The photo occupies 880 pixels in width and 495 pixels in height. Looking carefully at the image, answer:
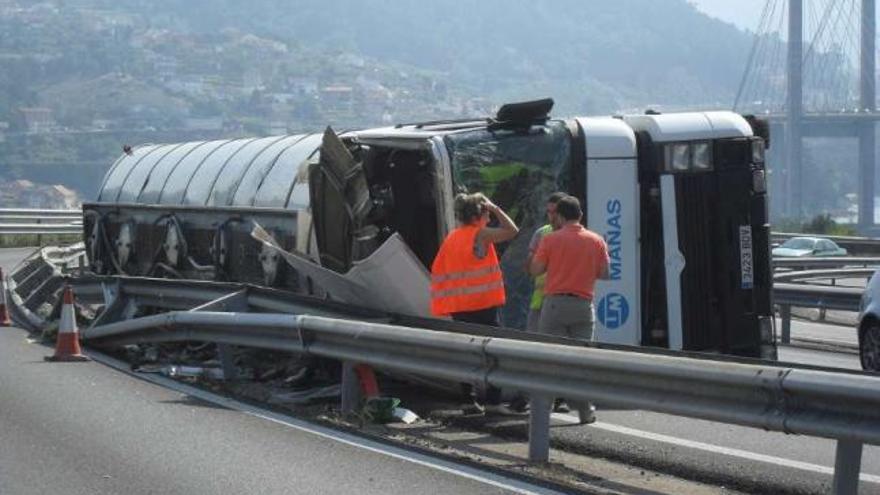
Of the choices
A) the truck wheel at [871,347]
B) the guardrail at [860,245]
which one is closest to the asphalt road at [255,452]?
the truck wheel at [871,347]

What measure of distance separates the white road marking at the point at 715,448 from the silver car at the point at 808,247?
1241 inches

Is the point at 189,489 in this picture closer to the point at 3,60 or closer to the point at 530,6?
the point at 3,60

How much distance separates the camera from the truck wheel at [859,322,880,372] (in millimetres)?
14414

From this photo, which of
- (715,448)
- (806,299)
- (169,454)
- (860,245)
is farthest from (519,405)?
(860,245)

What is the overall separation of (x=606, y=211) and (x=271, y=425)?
329cm

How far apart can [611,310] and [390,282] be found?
5.57 feet

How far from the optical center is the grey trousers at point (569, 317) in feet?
35.8

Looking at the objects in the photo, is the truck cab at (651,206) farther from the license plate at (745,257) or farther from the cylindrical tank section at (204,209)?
the cylindrical tank section at (204,209)

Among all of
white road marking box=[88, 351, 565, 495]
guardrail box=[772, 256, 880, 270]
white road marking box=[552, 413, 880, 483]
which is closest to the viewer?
white road marking box=[88, 351, 565, 495]

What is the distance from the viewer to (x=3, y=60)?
120 metres

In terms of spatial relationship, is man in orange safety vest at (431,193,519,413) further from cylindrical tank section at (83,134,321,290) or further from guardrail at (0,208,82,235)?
guardrail at (0,208,82,235)

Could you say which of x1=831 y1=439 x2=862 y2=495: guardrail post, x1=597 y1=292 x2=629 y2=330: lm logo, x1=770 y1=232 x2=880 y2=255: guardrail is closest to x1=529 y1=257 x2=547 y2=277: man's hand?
x1=597 y1=292 x2=629 y2=330: lm logo

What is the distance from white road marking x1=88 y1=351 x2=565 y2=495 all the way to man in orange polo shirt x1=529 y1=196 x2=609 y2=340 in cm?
168

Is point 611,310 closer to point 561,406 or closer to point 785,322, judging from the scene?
point 561,406
